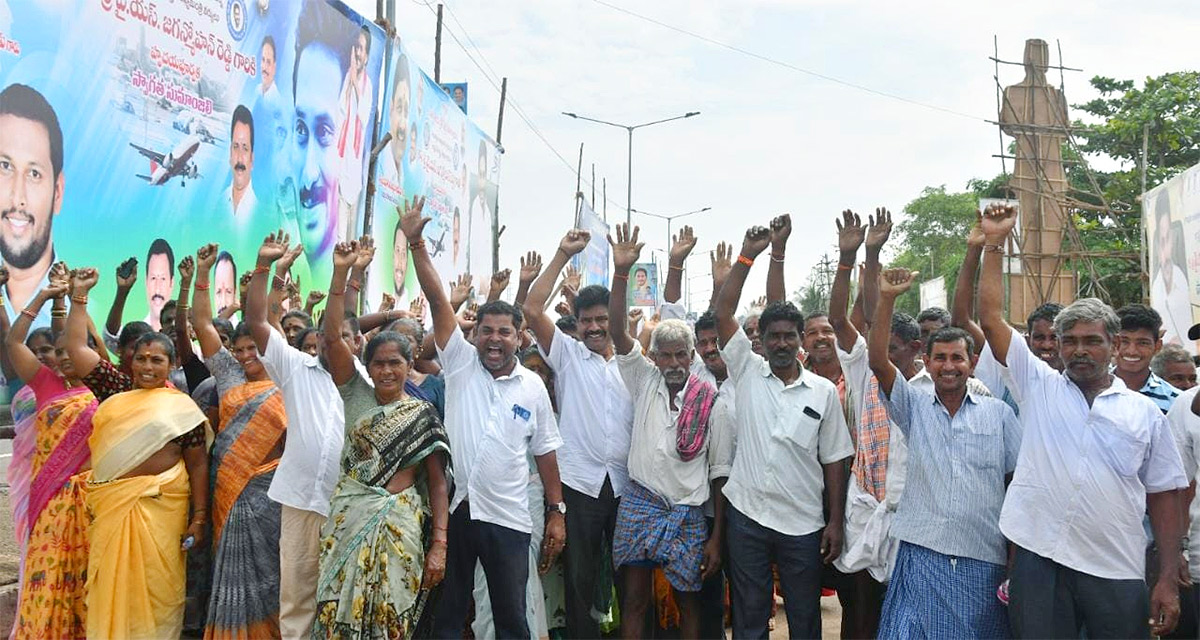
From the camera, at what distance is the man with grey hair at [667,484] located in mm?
4727

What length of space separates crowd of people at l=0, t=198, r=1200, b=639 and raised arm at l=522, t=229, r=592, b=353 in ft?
0.05

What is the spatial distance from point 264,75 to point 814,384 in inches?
266

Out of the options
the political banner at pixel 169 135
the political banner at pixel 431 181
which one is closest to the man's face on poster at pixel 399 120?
the political banner at pixel 431 181

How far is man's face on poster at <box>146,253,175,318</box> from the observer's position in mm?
7656

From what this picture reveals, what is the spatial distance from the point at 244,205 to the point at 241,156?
0.45 m

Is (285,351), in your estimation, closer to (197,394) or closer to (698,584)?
(197,394)

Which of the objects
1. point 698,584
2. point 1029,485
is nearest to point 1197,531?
point 1029,485

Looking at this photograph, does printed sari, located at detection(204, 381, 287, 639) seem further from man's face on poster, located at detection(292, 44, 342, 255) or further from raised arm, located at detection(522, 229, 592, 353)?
man's face on poster, located at detection(292, 44, 342, 255)

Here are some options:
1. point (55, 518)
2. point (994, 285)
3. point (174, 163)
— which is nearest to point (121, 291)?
point (55, 518)

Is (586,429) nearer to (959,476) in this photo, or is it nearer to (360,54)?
(959,476)

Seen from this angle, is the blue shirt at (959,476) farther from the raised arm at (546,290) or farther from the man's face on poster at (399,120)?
the man's face on poster at (399,120)

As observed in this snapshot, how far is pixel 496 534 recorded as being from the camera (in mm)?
4273

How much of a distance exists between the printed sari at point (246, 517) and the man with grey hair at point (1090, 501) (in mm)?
3306

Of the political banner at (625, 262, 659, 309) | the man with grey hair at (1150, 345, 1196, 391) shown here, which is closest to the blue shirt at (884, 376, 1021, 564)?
the man with grey hair at (1150, 345, 1196, 391)
